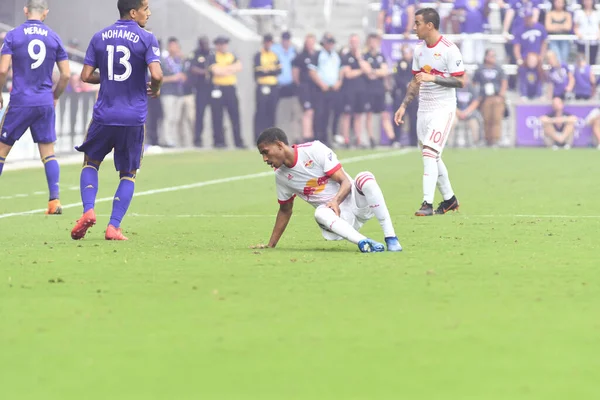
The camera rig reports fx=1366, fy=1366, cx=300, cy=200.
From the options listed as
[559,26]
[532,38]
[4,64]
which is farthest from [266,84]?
[4,64]

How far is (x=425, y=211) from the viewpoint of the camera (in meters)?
13.4

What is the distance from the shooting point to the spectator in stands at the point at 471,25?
1344 inches

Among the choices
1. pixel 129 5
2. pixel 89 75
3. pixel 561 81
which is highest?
pixel 129 5

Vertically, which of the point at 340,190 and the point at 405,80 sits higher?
the point at 340,190

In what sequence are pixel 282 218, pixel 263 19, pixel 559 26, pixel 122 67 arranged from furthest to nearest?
1. pixel 263 19
2. pixel 559 26
3. pixel 122 67
4. pixel 282 218

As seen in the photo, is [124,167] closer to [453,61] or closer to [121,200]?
[121,200]

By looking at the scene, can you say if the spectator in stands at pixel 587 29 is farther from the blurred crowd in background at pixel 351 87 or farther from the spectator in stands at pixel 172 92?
the spectator in stands at pixel 172 92

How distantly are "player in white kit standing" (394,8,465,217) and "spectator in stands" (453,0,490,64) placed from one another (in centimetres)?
2034

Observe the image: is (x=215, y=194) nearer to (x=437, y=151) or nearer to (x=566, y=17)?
(x=437, y=151)

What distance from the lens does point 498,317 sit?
22.0 feet

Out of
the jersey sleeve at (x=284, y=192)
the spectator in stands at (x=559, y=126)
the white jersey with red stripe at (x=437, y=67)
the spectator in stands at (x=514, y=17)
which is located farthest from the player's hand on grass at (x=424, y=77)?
the spectator in stands at (x=514, y=17)

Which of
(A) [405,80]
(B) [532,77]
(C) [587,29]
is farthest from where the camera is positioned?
(C) [587,29]

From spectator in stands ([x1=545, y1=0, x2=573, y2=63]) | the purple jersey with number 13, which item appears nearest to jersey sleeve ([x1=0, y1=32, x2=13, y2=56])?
the purple jersey with number 13

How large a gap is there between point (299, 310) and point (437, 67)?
7062mm
